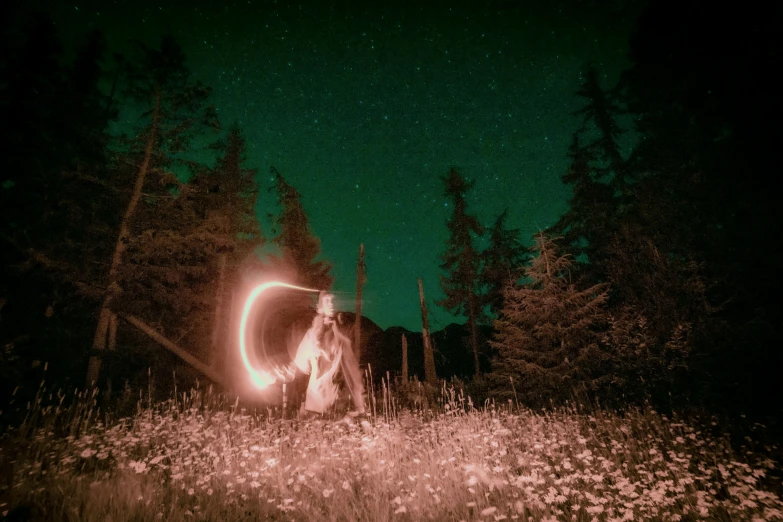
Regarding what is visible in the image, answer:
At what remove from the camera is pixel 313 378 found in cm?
695

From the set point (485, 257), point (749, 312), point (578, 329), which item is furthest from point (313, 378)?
point (485, 257)

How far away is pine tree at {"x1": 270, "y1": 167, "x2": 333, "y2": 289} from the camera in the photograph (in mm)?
23656

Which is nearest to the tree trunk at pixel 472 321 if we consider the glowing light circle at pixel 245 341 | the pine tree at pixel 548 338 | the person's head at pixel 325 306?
the pine tree at pixel 548 338

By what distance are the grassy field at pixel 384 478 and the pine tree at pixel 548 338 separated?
23.8 feet

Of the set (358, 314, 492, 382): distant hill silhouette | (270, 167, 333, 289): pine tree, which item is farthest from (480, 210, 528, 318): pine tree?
(270, 167, 333, 289): pine tree

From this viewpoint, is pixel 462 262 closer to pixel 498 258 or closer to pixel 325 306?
pixel 498 258

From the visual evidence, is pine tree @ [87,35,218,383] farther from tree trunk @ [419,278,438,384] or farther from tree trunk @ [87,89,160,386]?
tree trunk @ [419,278,438,384]

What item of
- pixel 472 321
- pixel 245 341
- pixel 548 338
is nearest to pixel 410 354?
pixel 472 321

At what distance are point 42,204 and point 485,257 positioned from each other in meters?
22.4

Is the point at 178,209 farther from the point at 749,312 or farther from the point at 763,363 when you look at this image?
the point at 749,312

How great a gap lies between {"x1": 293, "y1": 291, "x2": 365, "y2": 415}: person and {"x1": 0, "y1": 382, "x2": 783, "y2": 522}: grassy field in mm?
930

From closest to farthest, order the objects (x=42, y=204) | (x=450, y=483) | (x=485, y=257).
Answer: (x=450, y=483), (x=42, y=204), (x=485, y=257)

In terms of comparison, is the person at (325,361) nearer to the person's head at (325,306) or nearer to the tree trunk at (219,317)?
the person's head at (325,306)

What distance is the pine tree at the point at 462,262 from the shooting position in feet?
82.6
